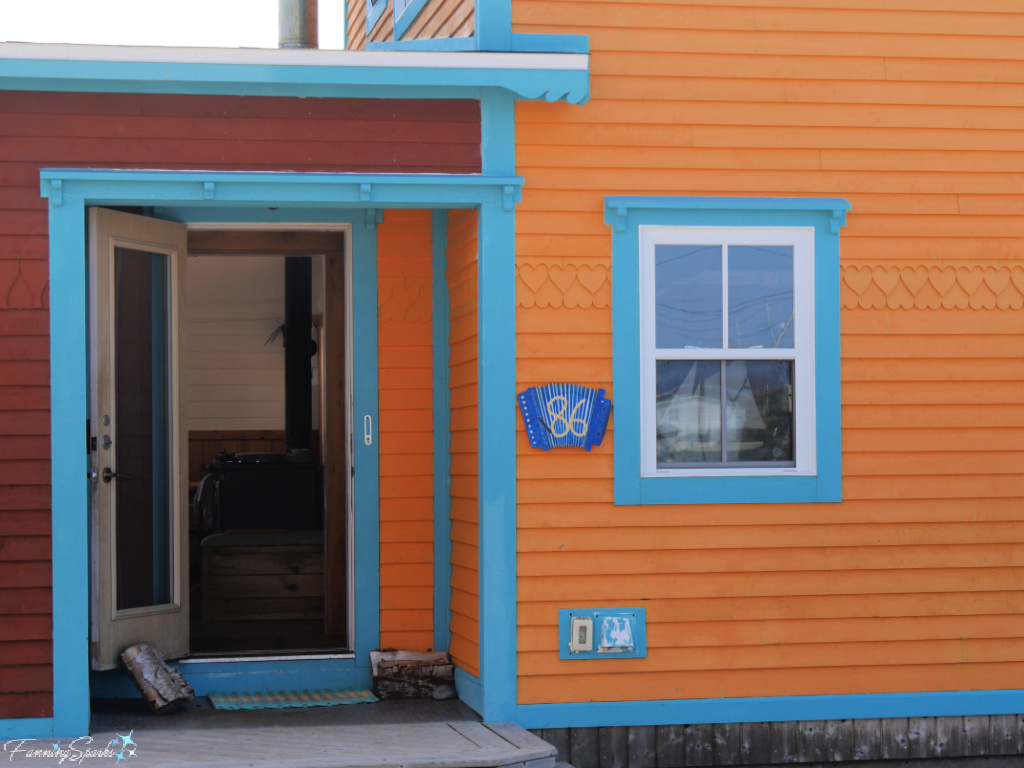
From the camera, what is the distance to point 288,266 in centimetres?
979

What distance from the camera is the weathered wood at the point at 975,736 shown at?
5.64 metres

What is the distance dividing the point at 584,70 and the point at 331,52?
1.15m

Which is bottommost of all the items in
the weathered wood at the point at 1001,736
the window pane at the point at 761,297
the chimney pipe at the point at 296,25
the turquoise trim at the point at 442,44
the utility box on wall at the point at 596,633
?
the weathered wood at the point at 1001,736

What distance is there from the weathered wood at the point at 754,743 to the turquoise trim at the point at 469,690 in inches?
50.1

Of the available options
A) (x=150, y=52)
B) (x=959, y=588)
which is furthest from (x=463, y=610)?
(x=150, y=52)

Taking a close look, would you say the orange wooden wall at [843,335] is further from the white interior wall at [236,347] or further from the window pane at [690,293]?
the white interior wall at [236,347]

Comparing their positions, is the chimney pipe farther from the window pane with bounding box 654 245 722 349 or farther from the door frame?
the window pane with bounding box 654 245 722 349

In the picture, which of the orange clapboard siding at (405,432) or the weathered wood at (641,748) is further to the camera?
the orange clapboard siding at (405,432)

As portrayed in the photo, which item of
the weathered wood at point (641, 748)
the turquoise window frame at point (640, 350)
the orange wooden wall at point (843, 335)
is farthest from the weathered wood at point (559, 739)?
the turquoise window frame at point (640, 350)

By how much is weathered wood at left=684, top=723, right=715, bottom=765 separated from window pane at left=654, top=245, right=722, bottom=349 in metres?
1.84

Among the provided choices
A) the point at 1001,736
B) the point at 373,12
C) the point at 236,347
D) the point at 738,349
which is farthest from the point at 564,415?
the point at 236,347

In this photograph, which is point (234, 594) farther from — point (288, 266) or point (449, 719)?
point (288, 266)

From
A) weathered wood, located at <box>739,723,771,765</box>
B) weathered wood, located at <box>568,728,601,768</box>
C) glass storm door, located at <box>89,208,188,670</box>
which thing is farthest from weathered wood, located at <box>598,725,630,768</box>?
glass storm door, located at <box>89,208,188,670</box>

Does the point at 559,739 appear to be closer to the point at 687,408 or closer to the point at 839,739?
the point at 839,739
